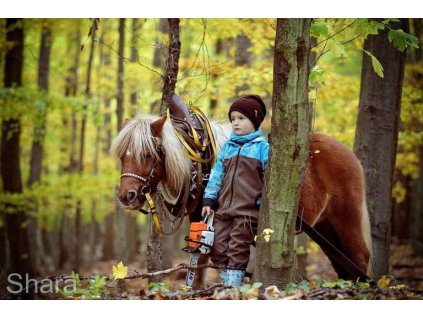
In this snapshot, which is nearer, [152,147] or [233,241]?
[233,241]

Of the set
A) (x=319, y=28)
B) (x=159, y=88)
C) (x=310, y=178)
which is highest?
(x=159, y=88)

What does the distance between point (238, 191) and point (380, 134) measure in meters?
2.81

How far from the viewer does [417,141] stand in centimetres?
973

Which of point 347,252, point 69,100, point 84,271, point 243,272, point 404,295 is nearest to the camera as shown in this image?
point 404,295

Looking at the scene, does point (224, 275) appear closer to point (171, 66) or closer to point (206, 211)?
point (206, 211)

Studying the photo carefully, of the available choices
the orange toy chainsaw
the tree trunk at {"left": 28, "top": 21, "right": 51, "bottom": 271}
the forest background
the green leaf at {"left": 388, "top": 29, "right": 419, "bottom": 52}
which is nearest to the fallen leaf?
the orange toy chainsaw

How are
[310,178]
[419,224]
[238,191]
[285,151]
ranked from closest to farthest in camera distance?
[285,151] → [238,191] → [310,178] → [419,224]

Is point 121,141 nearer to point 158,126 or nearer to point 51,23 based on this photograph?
point 158,126

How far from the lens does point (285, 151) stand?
3.75 metres

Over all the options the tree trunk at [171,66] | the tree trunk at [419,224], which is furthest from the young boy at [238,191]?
the tree trunk at [419,224]

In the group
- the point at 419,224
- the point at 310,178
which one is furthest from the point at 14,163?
the point at 419,224
